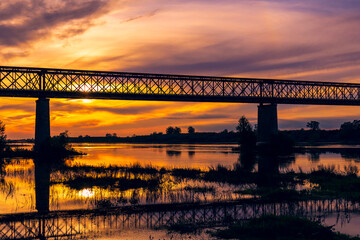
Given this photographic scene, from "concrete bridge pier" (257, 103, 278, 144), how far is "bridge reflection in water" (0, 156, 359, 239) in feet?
246

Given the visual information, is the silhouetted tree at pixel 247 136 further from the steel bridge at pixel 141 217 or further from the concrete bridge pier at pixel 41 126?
the steel bridge at pixel 141 217

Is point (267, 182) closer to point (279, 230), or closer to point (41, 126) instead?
point (279, 230)

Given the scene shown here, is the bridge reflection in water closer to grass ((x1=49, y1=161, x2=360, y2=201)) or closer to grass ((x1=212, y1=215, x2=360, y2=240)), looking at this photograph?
grass ((x1=212, y1=215, x2=360, y2=240))

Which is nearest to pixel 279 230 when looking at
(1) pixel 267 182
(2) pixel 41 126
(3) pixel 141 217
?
(3) pixel 141 217

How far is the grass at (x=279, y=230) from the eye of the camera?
1661 cm

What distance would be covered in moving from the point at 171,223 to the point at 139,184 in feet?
45.5

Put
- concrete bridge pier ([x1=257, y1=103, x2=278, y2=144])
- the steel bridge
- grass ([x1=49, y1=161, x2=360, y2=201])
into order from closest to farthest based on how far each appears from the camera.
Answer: the steel bridge
grass ([x1=49, y1=161, x2=360, y2=201])
concrete bridge pier ([x1=257, y1=103, x2=278, y2=144])

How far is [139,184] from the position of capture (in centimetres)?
3291

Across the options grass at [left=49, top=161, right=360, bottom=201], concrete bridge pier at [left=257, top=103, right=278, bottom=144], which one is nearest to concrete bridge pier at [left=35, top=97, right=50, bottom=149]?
grass at [left=49, top=161, right=360, bottom=201]

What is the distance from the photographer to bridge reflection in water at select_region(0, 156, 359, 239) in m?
18.3

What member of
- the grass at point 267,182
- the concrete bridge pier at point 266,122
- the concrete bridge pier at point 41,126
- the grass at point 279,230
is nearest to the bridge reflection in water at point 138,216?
the grass at point 279,230

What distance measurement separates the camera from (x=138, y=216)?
21141mm

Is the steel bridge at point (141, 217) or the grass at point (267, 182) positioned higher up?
the grass at point (267, 182)

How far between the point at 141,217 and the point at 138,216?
0.29 meters
